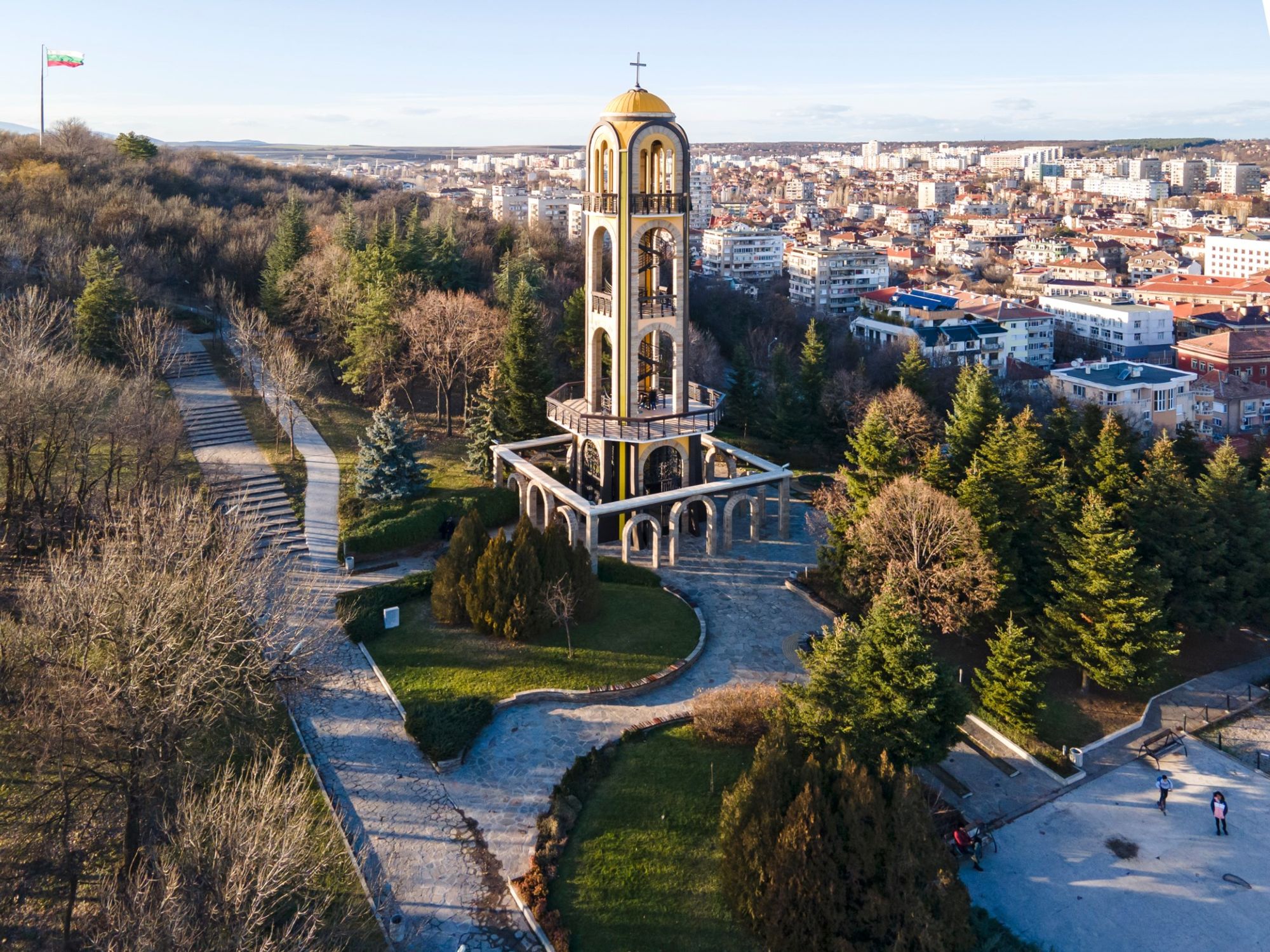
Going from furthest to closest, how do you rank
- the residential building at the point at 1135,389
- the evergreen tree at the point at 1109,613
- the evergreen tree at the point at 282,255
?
the residential building at the point at 1135,389 → the evergreen tree at the point at 282,255 → the evergreen tree at the point at 1109,613

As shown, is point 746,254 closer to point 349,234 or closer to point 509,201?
point 509,201

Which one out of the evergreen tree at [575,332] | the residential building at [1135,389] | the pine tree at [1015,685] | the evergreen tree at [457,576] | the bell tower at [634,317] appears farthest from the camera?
the residential building at [1135,389]

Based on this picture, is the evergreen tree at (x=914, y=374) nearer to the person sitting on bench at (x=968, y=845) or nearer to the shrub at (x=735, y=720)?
the shrub at (x=735, y=720)

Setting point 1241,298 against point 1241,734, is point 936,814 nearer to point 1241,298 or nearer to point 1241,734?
point 1241,734

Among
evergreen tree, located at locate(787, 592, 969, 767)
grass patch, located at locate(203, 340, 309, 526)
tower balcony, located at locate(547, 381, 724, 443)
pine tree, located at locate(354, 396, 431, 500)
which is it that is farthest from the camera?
grass patch, located at locate(203, 340, 309, 526)

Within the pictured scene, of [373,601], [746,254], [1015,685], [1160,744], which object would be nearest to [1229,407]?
[1160,744]

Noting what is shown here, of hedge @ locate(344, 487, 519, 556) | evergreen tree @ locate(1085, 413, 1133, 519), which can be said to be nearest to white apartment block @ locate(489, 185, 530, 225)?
hedge @ locate(344, 487, 519, 556)

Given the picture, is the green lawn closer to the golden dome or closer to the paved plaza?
the paved plaza

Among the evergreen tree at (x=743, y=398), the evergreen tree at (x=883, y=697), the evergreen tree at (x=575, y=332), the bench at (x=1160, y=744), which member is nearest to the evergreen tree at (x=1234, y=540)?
the bench at (x=1160, y=744)
